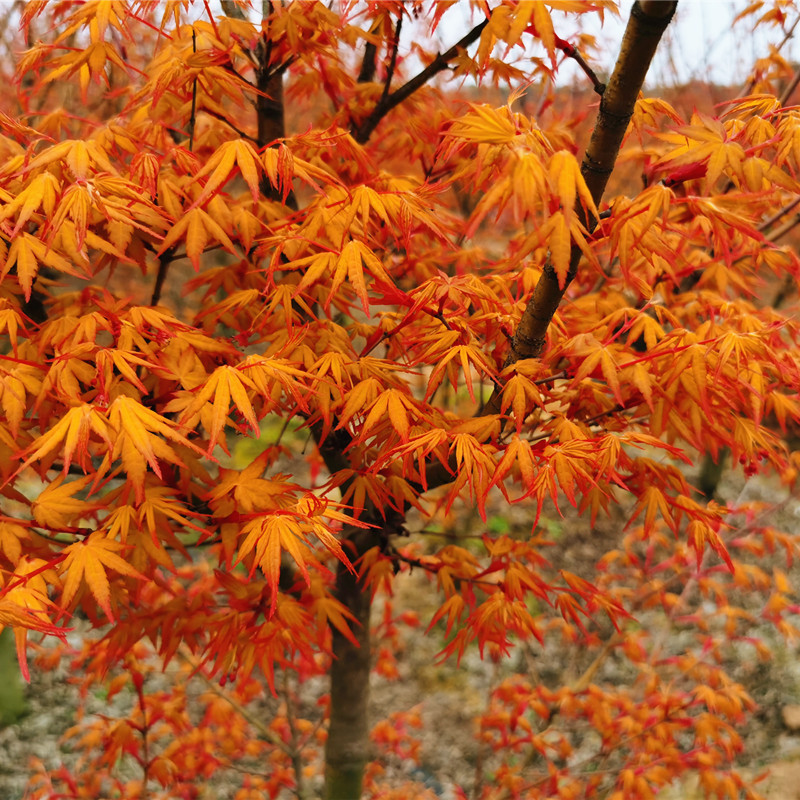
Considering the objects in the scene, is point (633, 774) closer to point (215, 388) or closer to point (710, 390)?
point (710, 390)

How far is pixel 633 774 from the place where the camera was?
299 centimetres

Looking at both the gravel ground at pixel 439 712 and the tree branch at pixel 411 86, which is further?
the gravel ground at pixel 439 712

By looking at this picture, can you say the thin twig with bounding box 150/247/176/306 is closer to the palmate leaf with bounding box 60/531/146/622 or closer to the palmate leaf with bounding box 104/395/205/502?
the palmate leaf with bounding box 104/395/205/502

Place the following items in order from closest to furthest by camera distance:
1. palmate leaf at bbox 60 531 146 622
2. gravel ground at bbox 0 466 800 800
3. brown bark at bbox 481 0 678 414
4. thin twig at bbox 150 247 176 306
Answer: brown bark at bbox 481 0 678 414, palmate leaf at bbox 60 531 146 622, thin twig at bbox 150 247 176 306, gravel ground at bbox 0 466 800 800

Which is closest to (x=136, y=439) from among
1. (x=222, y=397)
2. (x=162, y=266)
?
(x=222, y=397)

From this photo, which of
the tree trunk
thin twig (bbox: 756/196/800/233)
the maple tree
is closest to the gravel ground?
the tree trunk

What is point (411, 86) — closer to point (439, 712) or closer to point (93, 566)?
point (93, 566)

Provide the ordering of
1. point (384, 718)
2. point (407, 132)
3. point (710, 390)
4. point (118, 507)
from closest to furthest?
point (118, 507) < point (710, 390) < point (407, 132) < point (384, 718)

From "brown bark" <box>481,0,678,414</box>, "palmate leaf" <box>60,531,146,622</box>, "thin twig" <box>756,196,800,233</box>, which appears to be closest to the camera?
"brown bark" <box>481,0,678,414</box>

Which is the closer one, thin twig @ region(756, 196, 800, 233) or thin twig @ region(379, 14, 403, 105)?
thin twig @ region(379, 14, 403, 105)

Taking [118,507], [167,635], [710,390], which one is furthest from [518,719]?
[118,507]

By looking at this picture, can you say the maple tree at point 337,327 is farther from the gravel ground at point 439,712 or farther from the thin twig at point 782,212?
the gravel ground at point 439,712

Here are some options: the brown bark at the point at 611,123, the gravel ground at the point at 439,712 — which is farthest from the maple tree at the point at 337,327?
the gravel ground at the point at 439,712

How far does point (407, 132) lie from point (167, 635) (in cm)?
190
